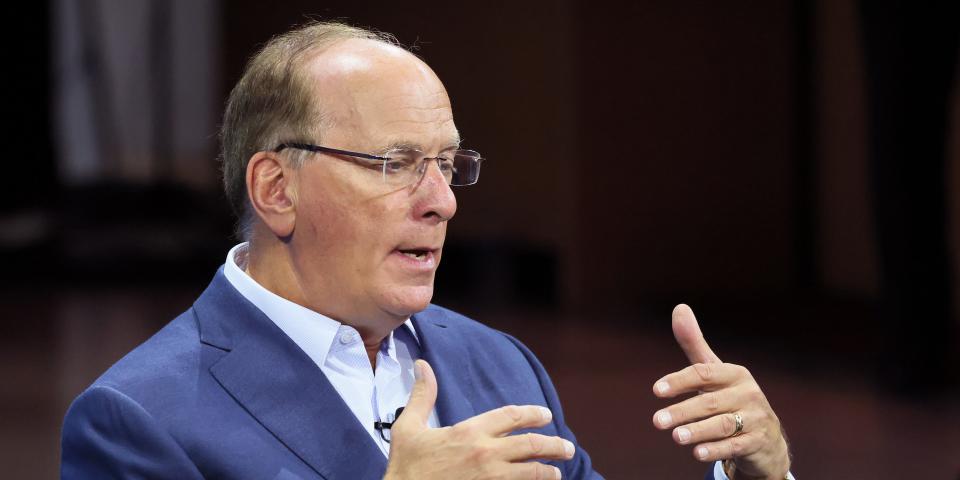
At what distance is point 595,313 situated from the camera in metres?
7.52

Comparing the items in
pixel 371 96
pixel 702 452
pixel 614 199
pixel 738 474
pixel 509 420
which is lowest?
pixel 614 199

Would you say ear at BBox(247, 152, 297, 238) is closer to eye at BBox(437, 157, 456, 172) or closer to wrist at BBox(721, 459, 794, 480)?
eye at BBox(437, 157, 456, 172)

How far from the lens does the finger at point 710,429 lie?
5.18 feet

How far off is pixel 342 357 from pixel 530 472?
1.25 feet

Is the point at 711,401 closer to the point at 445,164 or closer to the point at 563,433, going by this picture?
the point at 563,433

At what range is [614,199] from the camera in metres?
7.73

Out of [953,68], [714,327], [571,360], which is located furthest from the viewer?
[714,327]

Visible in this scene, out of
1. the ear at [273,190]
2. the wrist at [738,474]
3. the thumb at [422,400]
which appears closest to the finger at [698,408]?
the wrist at [738,474]

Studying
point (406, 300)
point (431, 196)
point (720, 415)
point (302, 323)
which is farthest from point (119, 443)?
point (720, 415)

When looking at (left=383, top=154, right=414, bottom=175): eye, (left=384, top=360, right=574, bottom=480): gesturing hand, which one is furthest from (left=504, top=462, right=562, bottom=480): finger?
(left=383, top=154, right=414, bottom=175): eye

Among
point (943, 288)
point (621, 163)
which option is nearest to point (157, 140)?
point (621, 163)

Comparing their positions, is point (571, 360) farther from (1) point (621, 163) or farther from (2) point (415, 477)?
(2) point (415, 477)

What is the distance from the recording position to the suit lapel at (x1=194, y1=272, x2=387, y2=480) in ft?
5.20

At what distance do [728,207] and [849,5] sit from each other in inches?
56.5
